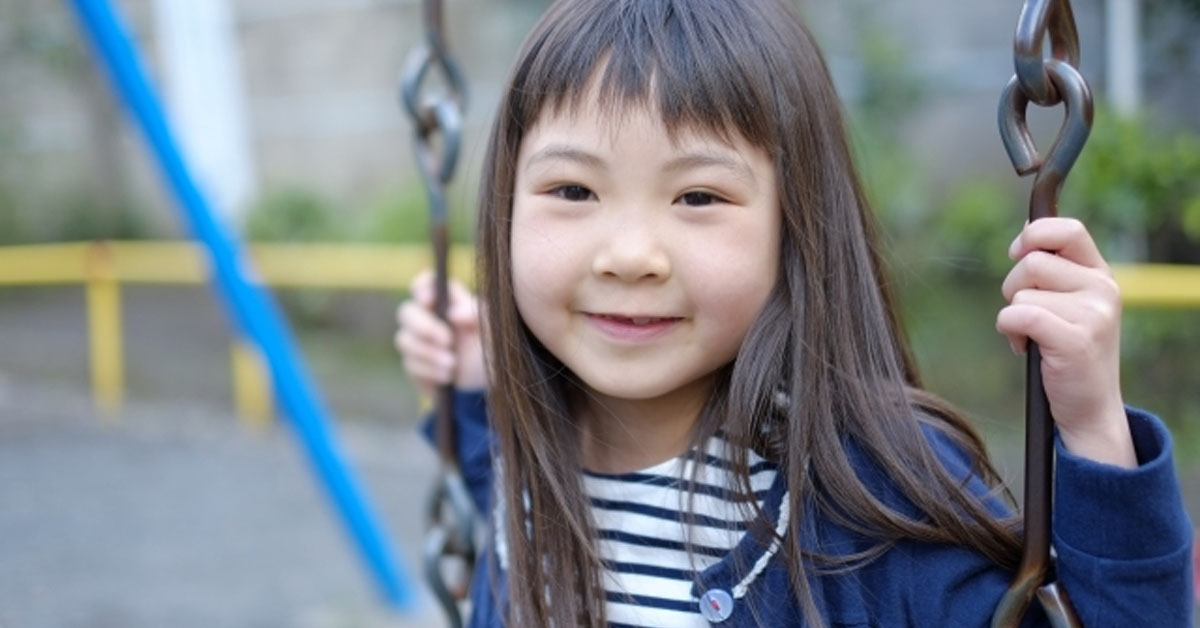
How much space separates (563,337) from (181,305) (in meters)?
7.39

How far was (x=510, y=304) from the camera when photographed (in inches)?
51.7

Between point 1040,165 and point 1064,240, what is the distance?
0.07 m

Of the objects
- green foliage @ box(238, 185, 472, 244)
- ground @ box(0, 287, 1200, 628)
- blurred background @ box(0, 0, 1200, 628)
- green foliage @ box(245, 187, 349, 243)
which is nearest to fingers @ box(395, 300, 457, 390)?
blurred background @ box(0, 0, 1200, 628)

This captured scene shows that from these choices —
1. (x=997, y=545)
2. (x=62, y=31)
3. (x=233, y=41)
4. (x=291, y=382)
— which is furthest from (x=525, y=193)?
(x=62, y=31)

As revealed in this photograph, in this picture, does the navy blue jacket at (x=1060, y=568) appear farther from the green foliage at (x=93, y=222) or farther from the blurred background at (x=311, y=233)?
the green foliage at (x=93, y=222)

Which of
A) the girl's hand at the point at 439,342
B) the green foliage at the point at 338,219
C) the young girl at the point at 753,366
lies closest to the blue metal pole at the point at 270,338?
the girl's hand at the point at 439,342

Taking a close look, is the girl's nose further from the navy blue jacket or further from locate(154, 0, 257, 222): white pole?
locate(154, 0, 257, 222): white pole

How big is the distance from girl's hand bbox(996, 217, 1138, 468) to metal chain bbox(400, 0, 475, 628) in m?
0.83

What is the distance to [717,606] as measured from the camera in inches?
46.1

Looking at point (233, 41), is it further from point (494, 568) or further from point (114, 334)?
point (494, 568)

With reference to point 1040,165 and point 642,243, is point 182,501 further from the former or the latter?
point 1040,165

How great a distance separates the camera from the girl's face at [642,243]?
1.11 m

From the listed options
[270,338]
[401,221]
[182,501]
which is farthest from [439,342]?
[401,221]

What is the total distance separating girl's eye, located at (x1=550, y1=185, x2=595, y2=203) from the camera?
1.17m
